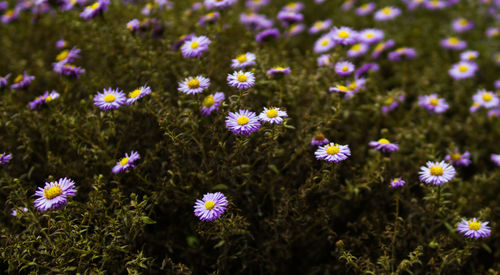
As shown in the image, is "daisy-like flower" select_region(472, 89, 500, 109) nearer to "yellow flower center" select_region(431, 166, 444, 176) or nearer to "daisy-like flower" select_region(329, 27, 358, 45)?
"daisy-like flower" select_region(329, 27, 358, 45)

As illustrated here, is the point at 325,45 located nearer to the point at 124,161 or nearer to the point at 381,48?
the point at 381,48

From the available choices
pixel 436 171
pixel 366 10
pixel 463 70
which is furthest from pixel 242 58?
pixel 366 10

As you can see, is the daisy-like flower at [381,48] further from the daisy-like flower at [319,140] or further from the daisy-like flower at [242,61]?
the daisy-like flower at [319,140]

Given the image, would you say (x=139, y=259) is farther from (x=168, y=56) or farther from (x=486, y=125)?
(x=486, y=125)

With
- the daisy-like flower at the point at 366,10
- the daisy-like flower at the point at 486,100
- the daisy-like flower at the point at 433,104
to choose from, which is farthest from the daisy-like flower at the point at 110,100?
the daisy-like flower at the point at 366,10

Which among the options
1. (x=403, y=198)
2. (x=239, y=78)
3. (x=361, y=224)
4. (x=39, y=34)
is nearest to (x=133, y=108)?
(x=239, y=78)
